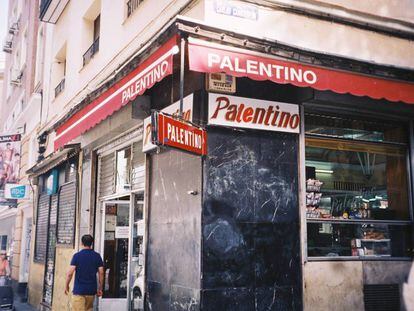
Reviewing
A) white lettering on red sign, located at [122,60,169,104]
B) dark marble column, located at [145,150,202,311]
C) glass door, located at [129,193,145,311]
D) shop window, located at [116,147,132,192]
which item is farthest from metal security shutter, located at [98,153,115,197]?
white lettering on red sign, located at [122,60,169,104]

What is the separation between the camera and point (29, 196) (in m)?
16.3

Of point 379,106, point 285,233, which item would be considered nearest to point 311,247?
point 285,233

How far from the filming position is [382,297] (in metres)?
6.72

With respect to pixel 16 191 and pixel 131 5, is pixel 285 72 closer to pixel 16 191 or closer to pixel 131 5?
pixel 131 5

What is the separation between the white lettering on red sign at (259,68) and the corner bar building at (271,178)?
1cm

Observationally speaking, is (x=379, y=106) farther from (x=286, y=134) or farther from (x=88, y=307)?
(x=88, y=307)

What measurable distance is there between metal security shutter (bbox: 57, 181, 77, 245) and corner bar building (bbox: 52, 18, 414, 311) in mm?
3668

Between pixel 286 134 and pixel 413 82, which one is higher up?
pixel 413 82

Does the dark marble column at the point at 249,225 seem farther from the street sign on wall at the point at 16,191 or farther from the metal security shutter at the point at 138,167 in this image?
the street sign on wall at the point at 16,191

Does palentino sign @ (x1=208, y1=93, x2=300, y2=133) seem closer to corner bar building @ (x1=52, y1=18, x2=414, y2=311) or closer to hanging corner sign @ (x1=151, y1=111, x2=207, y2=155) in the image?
corner bar building @ (x1=52, y1=18, x2=414, y2=311)

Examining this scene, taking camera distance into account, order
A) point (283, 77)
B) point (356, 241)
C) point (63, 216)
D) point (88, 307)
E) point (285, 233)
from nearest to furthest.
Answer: point (283, 77) < point (285, 233) < point (356, 241) < point (88, 307) < point (63, 216)

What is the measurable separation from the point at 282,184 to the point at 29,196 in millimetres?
12342

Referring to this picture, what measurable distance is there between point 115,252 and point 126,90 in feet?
14.5

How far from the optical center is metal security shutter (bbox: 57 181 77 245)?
11065 mm
